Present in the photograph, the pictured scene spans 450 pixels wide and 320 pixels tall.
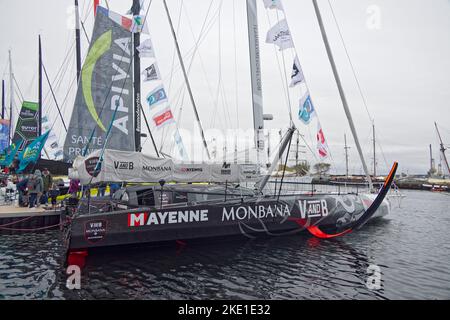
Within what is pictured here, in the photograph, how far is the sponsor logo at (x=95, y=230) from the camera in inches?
314

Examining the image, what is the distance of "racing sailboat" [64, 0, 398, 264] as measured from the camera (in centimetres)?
839

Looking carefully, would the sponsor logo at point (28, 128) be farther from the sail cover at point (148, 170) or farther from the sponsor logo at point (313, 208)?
the sponsor logo at point (313, 208)

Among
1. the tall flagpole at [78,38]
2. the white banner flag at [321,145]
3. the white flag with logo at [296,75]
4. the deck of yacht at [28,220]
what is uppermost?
the tall flagpole at [78,38]

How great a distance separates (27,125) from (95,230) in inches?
690

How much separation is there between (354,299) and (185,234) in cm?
503

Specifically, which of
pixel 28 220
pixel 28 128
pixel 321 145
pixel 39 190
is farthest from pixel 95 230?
pixel 28 128

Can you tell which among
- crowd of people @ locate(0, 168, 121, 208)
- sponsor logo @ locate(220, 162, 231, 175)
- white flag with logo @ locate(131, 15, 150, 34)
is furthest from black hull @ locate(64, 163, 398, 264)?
white flag with logo @ locate(131, 15, 150, 34)

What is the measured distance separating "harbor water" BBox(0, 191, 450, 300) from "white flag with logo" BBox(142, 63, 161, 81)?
7.89 metres

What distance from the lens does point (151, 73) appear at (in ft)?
44.0

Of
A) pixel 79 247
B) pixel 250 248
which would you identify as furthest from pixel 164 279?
pixel 250 248

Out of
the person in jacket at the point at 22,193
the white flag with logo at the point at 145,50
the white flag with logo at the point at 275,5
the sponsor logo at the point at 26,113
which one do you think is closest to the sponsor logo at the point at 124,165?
the white flag with logo at the point at 145,50

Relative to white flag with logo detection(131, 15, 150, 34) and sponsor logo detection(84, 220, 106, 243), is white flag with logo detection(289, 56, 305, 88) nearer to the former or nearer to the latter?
white flag with logo detection(131, 15, 150, 34)

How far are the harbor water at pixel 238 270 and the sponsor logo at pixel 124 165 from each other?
2.61 meters

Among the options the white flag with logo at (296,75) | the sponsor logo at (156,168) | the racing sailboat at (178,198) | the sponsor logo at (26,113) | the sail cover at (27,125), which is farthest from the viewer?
the sponsor logo at (26,113)
